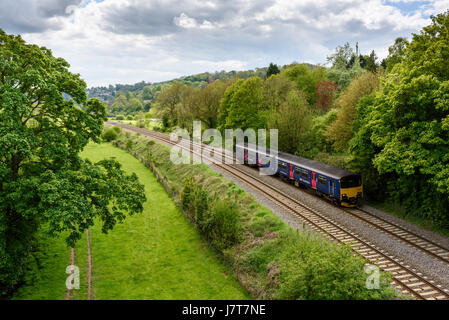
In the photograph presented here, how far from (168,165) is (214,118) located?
2336cm

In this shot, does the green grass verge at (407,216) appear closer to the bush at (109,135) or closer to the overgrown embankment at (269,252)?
the overgrown embankment at (269,252)

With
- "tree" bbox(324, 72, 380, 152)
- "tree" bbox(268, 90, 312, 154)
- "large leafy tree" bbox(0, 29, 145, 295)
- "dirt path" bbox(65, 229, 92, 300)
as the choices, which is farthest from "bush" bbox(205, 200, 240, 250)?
"tree" bbox(268, 90, 312, 154)

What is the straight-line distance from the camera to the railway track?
42.7 ft

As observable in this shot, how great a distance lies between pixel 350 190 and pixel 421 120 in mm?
6500

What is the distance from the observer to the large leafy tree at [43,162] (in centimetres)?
1229

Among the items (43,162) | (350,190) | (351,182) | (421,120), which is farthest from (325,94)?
(43,162)

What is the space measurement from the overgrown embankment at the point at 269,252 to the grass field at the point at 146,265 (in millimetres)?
978

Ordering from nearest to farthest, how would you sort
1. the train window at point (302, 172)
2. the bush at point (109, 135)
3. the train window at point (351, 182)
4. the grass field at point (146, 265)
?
1. the grass field at point (146, 265)
2. the train window at point (351, 182)
3. the train window at point (302, 172)
4. the bush at point (109, 135)

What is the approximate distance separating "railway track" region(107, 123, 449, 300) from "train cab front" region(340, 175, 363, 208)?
0.78 m

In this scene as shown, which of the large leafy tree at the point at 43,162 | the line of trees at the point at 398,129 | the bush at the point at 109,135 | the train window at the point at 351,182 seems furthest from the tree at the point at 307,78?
the large leafy tree at the point at 43,162

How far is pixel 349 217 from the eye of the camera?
21.3 metres

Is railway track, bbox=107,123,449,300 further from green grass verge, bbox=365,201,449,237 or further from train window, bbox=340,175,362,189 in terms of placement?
train window, bbox=340,175,362,189
